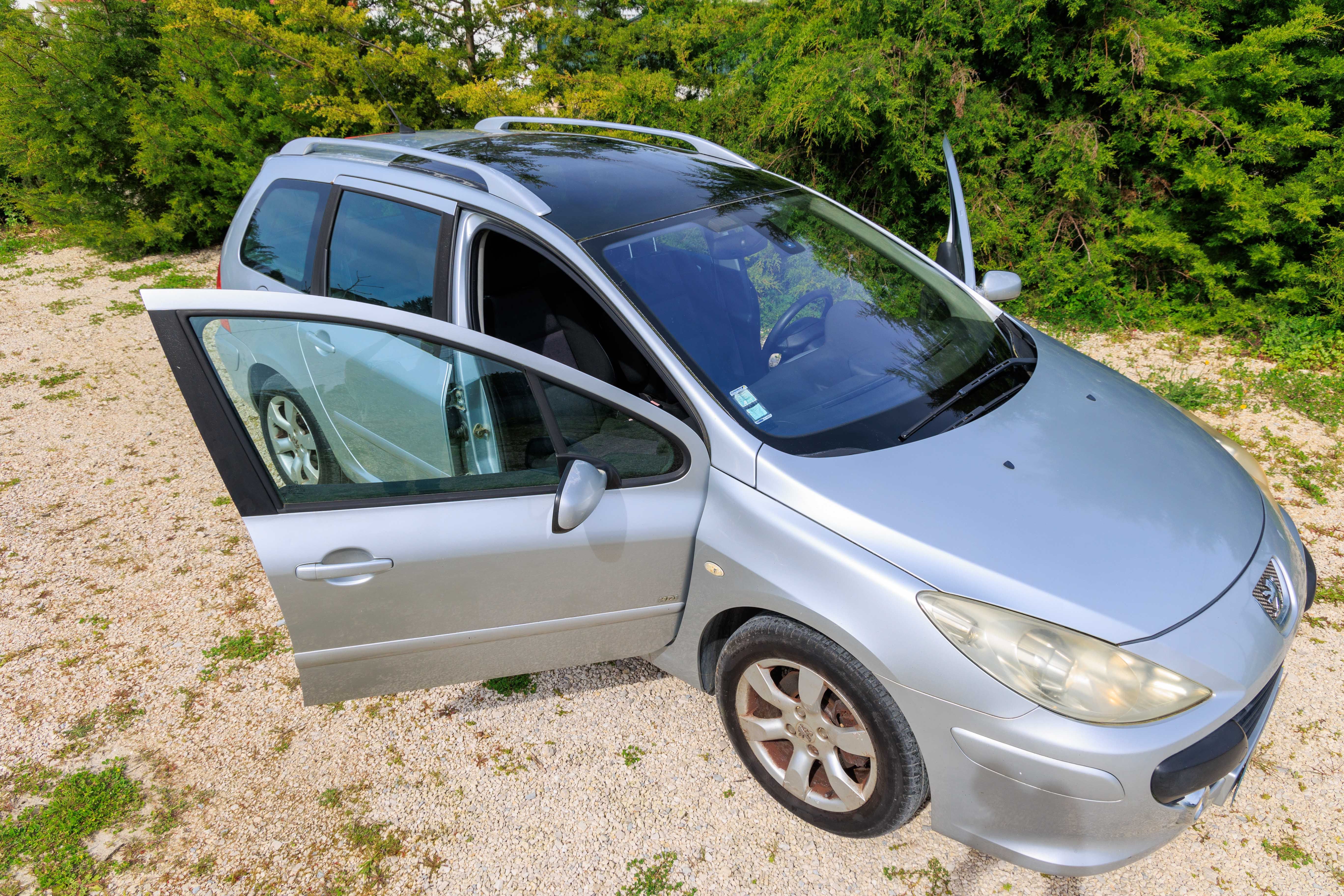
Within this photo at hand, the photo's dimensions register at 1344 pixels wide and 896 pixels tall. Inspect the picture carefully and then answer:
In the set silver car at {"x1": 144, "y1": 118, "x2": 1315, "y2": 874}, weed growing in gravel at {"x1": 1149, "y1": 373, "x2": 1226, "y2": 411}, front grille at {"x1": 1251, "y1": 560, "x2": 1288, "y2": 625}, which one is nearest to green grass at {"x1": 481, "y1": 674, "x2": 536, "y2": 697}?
silver car at {"x1": 144, "y1": 118, "x2": 1315, "y2": 874}

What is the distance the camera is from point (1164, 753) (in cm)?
182

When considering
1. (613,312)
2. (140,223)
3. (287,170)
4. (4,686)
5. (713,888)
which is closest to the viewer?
(713,888)

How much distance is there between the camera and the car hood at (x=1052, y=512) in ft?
6.28

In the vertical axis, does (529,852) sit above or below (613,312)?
below

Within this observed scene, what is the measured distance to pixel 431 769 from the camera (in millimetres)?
2633

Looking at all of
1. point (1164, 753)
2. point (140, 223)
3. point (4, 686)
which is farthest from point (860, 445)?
point (140, 223)

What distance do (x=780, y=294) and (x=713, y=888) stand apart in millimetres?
1931

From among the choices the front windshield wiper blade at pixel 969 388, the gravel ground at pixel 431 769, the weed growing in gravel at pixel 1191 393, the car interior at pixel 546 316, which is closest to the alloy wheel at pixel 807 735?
the gravel ground at pixel 431 769

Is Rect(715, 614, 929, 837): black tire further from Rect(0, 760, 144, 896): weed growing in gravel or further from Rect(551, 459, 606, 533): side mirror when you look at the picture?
Rect(0, 760, 144, 896): weed growing in gravel

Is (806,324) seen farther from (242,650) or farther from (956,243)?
(242,650)

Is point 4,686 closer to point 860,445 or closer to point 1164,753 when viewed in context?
point 860,445

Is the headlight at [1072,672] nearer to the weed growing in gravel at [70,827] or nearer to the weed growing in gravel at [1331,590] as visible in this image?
the weed growing in gravel at [1331,590]

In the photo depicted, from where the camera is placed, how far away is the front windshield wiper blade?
233cm

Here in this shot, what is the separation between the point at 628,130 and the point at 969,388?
2.22 metres
